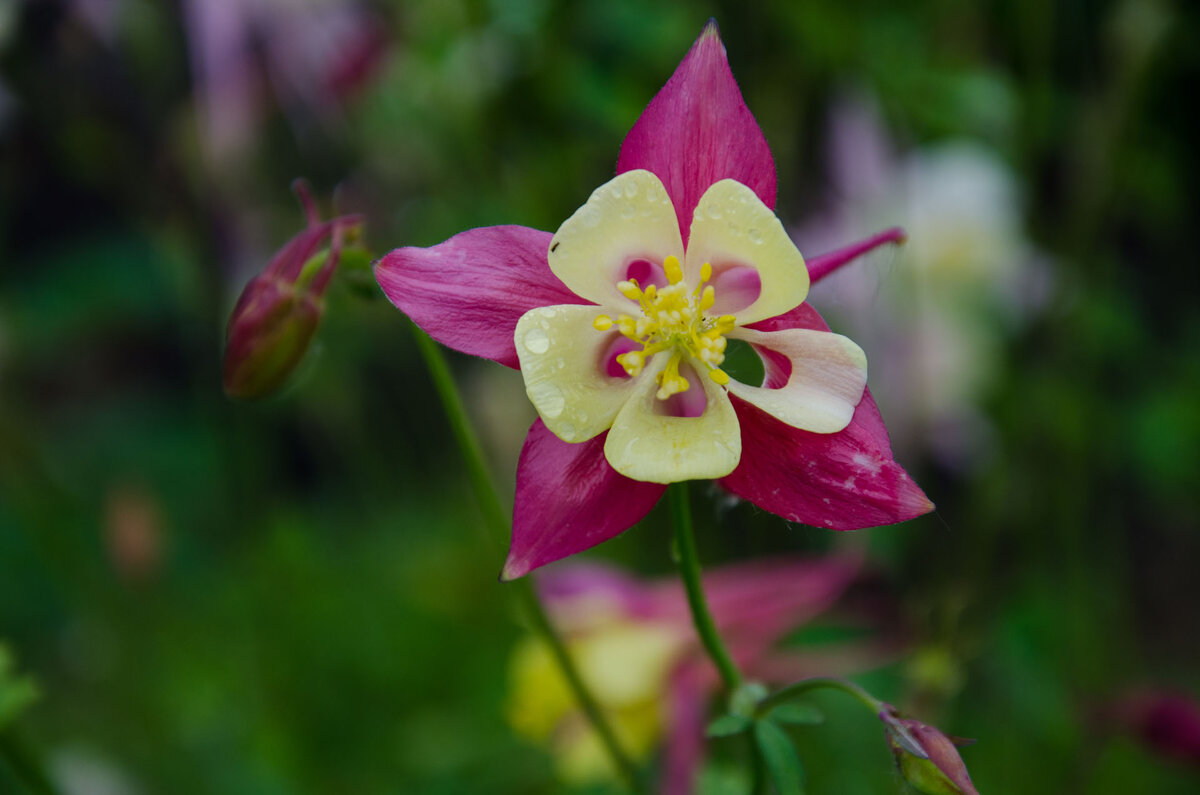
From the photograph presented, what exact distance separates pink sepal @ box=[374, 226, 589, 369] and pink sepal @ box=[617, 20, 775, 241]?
0.08 meters

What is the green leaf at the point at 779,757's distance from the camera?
0.57m

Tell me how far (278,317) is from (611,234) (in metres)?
0.23

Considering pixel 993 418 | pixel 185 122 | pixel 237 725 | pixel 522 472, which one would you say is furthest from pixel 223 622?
pixel 522 472

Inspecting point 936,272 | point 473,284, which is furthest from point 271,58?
point 473,284

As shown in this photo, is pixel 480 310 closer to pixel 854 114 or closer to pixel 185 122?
pixel 854 114

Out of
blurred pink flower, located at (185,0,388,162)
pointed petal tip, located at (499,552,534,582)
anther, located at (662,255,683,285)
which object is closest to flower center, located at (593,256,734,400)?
anther, located at (662,255,683,285)

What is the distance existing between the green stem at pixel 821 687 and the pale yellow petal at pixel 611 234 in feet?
0.76

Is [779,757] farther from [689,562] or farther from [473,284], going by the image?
[473,284]

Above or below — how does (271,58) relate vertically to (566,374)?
above

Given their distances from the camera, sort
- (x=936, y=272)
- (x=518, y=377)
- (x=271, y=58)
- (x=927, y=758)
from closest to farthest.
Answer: (x=927, y=758) → (x=936, y=272) → (x=518, y=377) → (x=271, y=58)

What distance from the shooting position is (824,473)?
0.55m

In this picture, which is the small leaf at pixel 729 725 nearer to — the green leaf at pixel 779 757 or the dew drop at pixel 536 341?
the green leaf at pixel 779 757

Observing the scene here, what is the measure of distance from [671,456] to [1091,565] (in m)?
1.46

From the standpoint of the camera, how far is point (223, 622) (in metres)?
1.85
